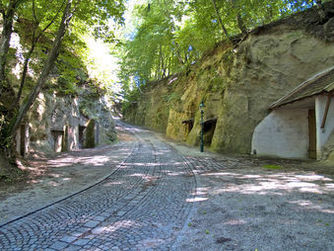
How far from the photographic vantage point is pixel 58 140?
15086 millimetres

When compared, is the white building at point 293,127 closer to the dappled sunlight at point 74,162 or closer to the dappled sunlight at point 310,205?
the dappled sunlight at point 310,205

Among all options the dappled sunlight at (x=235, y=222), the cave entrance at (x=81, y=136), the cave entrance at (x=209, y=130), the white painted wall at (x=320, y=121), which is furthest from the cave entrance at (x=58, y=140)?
the white painted wall at (x=320, y=121)

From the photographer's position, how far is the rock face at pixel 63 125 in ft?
40.5

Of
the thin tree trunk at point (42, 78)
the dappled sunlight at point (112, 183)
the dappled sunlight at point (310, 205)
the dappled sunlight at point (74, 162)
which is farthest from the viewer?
the dappled sunlight at point (74, 162)

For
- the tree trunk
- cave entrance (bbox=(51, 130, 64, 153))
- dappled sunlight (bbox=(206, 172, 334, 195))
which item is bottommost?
dappled sunlight (bbox=(206, 172, 334, 195))

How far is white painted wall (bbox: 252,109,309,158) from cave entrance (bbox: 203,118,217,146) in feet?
16.0

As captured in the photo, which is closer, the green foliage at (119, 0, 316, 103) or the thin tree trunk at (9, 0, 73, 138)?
the thin tree trunk at (9, 0, 73, 138)

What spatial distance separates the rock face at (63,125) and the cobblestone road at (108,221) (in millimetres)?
7593

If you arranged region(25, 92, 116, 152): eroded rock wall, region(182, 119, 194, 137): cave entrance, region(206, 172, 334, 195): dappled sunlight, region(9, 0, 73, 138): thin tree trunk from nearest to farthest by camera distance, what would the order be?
region(206, 172, 334, 195): dappled sunlight, region(9, 0, 73, 138): thin tree trunk, region(25, 92, 116, 152): eroded rock wall, region(182, 119, 194, 137): cave entrance

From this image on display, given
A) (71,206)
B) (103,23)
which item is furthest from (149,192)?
(103,23)

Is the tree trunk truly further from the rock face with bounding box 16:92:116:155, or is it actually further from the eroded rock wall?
the eroded rock wall

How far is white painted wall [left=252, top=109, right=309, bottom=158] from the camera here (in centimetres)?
1273

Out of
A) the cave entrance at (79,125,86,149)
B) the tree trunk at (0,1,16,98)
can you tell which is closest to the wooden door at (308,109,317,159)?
the tree trunk at (0,1,16,98)

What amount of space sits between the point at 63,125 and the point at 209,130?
1155cm
